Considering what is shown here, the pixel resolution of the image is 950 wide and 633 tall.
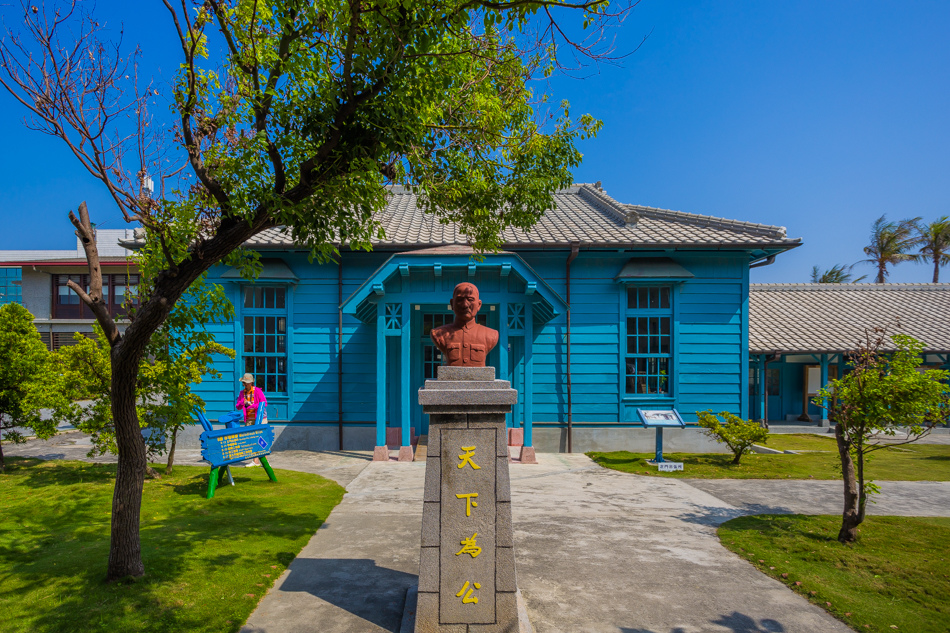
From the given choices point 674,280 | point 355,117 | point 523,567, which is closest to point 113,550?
point 523,567

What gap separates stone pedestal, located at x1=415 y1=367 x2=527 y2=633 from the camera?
4.02 meters

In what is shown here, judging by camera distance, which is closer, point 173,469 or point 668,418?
point 173,469

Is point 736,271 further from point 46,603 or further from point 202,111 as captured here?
point 46,603

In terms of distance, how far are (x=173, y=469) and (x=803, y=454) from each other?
45.0 ft

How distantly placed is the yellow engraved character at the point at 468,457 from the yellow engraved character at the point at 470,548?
0.55m

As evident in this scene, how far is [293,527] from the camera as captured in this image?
21.2 feet

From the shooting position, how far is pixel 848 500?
6.00 m

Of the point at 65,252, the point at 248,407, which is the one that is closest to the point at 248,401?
the point at 248,407

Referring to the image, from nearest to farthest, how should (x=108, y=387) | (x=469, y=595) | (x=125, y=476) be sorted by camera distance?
(x=469, y=595)
(x=125, y=476)
(x=108, y=387)

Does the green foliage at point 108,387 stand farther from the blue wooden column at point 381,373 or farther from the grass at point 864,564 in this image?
the grass at point 864,564

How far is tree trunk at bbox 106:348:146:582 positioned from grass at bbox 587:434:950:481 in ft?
26.9

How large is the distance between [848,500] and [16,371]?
12836mm

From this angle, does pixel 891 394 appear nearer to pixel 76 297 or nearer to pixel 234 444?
pixel 234 444

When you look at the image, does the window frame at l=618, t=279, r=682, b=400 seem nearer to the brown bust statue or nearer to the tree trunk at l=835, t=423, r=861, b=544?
the tree trunk at l=835, t=423, r=861, b=544
